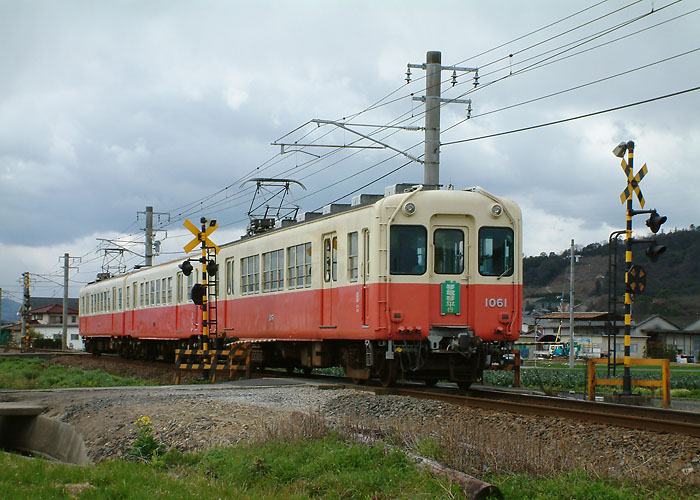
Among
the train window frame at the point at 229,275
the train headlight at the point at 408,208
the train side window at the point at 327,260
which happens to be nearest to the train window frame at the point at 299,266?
the train side window at the point at 327,260

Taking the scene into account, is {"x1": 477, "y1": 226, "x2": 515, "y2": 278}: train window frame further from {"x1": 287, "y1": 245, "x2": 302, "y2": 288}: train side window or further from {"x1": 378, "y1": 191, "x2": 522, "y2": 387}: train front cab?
{"x1": 287, "y1": 245, "x2": 302, "y2": 288}: train side window

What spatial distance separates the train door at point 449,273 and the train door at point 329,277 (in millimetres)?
2253

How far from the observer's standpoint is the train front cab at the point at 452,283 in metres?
14.9

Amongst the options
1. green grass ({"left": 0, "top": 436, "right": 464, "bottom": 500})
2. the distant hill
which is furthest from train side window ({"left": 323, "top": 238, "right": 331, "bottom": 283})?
the distant hill

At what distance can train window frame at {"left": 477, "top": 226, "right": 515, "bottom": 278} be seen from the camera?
1543 cm

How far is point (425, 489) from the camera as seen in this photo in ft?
23.7

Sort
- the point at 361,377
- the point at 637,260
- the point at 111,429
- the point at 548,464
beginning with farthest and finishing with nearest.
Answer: the point at 637,260, the point at 361,377, the point at 111,429, the point at 548,464

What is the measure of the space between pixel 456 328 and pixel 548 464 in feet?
24.3

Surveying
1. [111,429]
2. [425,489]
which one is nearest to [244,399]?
[111,429]

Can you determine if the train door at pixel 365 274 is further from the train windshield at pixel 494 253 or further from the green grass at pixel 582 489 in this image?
the green grass at pixel 582 489

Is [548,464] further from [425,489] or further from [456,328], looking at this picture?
[456,328]

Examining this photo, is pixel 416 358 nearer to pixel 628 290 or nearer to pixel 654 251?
pixel 628 290

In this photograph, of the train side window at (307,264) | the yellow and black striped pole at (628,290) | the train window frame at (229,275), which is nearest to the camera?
the yellow and black striped pole at (628,290)

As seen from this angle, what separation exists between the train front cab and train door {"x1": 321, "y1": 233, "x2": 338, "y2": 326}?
1.90 m
